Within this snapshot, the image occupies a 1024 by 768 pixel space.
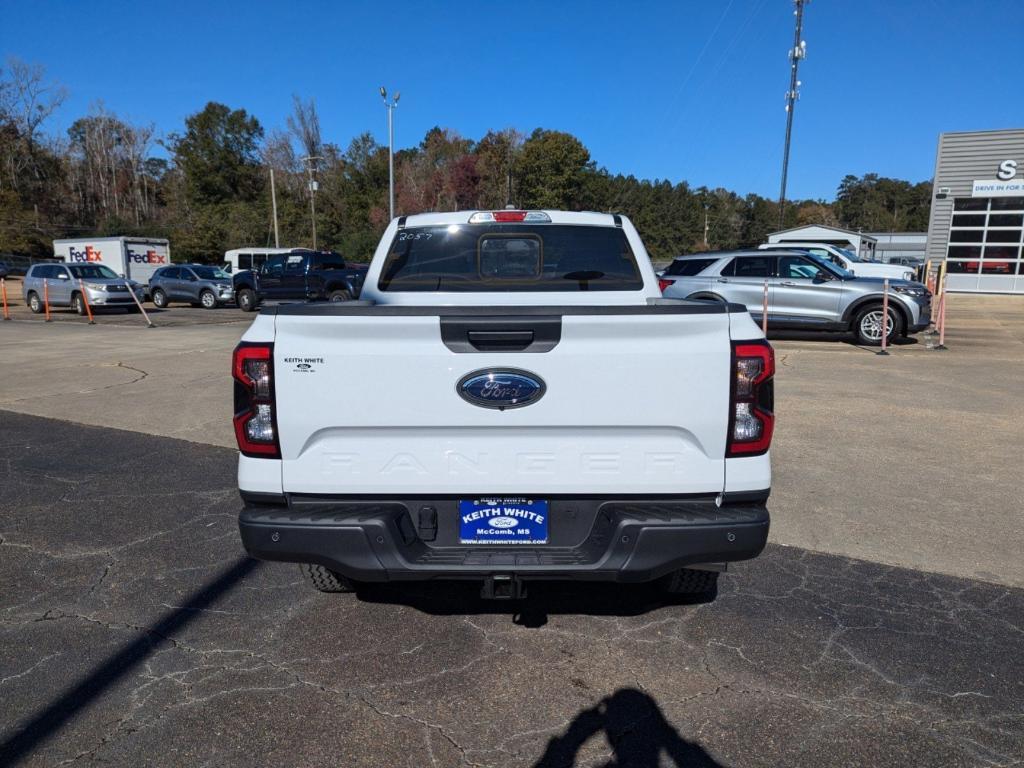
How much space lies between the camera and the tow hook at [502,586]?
2668 millimetres

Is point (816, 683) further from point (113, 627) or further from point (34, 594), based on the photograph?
point (34, 594)

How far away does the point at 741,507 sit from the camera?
272 cm

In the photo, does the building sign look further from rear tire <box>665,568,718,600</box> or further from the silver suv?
rear tire <box>665,568,718,600</box>

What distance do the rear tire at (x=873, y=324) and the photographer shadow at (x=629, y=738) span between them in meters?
12.3

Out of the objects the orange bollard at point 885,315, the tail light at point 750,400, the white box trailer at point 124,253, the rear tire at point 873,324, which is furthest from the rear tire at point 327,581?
the white box trailer at point 124,253

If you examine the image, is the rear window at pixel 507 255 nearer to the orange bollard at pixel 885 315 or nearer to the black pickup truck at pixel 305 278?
the orange bollard at pixel 885 315

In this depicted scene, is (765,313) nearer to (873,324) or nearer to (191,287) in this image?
(873,324)

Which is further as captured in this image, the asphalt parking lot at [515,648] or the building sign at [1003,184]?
the building sign at [1003,184]

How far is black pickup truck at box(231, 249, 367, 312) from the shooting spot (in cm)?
2164

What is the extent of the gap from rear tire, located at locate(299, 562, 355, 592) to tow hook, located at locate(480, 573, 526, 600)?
101cm

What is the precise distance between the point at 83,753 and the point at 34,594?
1.58m

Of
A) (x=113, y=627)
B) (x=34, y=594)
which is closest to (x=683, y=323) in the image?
(x=113, y=627)

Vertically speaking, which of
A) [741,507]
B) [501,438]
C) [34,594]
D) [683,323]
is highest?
[683,323]

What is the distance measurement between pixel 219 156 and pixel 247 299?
56.2 meters
